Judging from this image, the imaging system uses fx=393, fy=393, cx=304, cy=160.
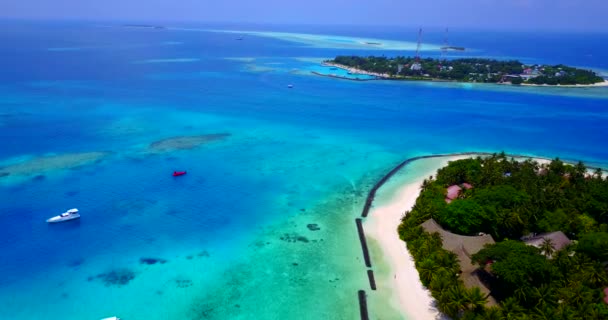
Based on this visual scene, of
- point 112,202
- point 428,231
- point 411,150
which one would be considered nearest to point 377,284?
point 428,231

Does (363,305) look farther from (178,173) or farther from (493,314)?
(178,173)

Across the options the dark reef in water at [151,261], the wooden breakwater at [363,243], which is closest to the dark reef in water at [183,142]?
the dark reef in water at [151,261]

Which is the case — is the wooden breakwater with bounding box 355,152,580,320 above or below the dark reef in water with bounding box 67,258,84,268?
above

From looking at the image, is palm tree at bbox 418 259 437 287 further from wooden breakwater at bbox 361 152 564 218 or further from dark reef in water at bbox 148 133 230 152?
dark reef in water at bbox 148 133 230 152

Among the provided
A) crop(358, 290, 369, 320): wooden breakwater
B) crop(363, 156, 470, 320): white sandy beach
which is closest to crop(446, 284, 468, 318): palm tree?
crop(363, 156, 470, 320): white sandy beach

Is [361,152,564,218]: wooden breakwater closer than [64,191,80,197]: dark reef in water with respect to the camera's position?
Yes

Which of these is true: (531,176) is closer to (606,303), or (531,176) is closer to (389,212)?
(389,212)
